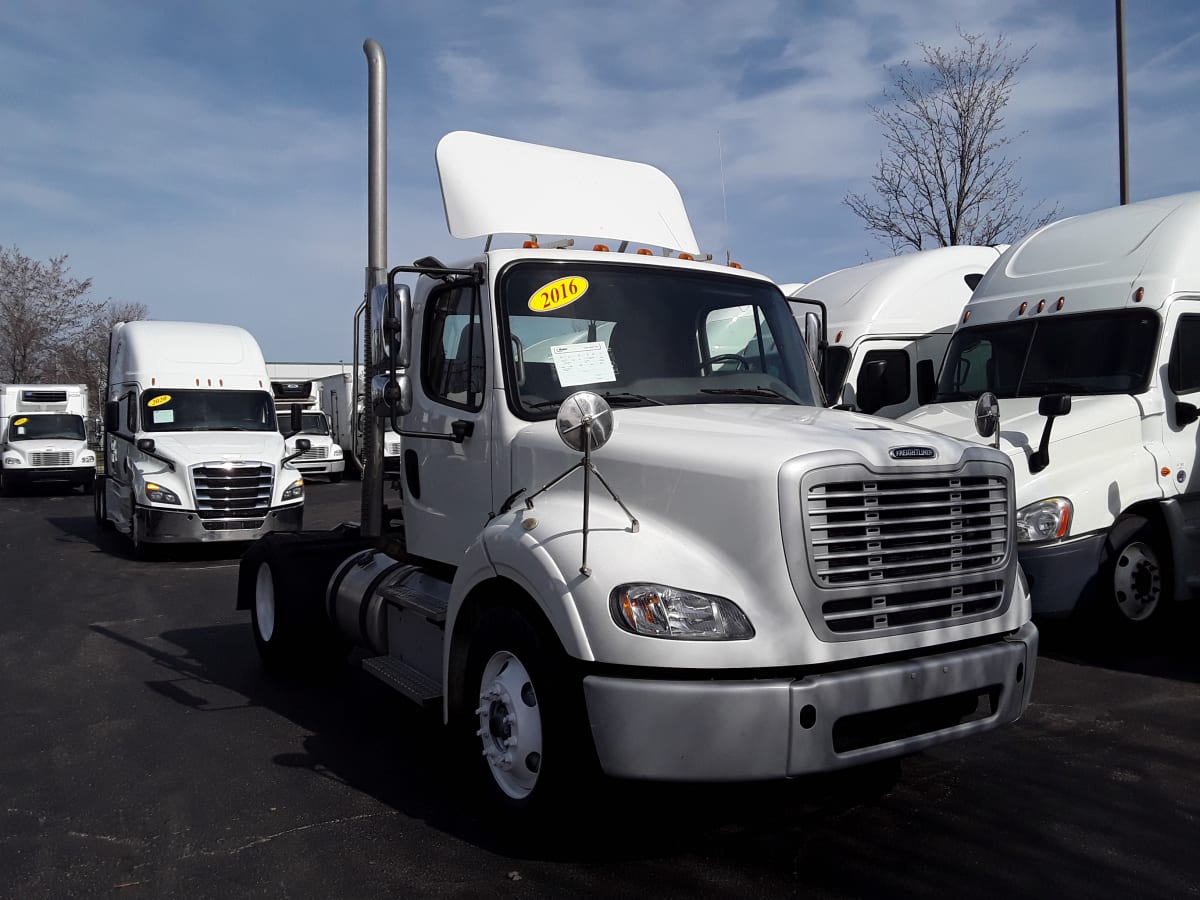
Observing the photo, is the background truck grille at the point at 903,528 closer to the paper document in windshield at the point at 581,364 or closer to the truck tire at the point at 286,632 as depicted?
the paper document in windshield at the point at 581,364

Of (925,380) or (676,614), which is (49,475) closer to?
(925,380)

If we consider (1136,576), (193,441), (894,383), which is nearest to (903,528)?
(1136,576)

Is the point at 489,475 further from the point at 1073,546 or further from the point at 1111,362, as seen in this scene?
the point at 1111,362

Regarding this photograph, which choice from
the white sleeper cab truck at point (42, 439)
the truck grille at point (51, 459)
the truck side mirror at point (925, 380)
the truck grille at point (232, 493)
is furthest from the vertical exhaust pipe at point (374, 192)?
the truck grille at point (51, 459)

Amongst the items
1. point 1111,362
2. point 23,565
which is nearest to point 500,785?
point 1111,362

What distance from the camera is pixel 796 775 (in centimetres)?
358

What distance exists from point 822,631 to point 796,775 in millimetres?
506

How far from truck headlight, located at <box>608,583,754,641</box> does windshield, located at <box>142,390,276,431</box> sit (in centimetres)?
1269

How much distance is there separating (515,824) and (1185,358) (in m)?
6.28

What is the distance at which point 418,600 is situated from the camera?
548 cm

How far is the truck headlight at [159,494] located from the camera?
13.6 metres

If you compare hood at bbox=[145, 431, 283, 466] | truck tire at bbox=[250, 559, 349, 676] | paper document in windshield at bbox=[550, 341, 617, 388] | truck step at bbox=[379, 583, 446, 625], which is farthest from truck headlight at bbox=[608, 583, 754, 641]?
hood at bbox=[145, 431, 283, 466]

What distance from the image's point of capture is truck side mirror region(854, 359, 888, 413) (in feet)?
27.6

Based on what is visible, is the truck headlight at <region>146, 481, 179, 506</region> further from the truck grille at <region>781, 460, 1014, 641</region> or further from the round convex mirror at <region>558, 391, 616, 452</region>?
the truck grille at <region>781, 460, 1014, 641</region>
